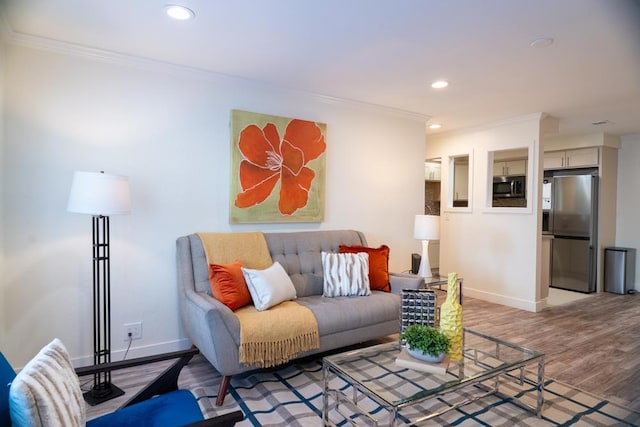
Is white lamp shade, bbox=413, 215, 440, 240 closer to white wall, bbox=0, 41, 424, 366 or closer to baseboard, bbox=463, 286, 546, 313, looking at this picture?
white wall, bbox=0, 41, 424, 366

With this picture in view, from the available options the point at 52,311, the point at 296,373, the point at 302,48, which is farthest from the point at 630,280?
the point at 52,311

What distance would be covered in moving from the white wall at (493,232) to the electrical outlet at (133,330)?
13.6 ft

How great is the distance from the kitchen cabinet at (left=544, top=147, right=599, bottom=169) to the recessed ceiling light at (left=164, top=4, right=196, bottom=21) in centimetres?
588

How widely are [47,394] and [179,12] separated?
6.62ft

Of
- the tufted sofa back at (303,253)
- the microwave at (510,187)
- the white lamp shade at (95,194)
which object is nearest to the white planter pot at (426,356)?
the tufted sofa back at (303,253)

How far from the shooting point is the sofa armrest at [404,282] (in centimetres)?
323

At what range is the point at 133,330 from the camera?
2.85 metres

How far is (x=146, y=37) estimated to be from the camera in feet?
8.15

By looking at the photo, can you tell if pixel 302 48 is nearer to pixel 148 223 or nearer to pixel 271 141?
pixel 271 141

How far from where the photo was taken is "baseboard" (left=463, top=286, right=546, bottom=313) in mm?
4420

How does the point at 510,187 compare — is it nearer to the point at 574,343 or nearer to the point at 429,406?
the point at 574,343

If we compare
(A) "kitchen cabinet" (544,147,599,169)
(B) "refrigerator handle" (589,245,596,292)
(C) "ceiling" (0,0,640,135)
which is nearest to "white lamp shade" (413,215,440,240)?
(C) "ceiling" (0,0,640,135)

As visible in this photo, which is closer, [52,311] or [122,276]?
[52,311]

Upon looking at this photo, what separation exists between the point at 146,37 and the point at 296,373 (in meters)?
2.58
